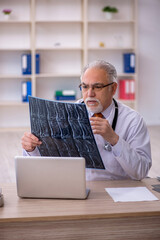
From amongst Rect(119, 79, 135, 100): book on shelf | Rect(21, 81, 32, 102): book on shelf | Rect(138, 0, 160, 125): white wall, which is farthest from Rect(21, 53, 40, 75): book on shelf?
Rect(138, 0, 160, 125): white wall

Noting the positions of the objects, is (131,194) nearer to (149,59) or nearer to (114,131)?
(114,131)

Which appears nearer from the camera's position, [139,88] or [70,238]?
[70,238]

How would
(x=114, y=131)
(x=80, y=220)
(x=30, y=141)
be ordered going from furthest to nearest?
(x=114, y=131), (x=30, y=141), (x=80, y=220)

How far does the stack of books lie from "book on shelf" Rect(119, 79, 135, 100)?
829 millimetres

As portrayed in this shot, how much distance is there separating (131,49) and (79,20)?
1.02m

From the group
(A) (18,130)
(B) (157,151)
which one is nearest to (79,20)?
(A) (18,130)

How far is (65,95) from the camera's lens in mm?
6602

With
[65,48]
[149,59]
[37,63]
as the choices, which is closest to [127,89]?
[149,59]

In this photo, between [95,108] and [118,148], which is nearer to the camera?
[118,148]

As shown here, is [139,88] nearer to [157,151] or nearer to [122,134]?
[157,151]

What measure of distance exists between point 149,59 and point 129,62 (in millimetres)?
622

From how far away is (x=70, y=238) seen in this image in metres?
1.49

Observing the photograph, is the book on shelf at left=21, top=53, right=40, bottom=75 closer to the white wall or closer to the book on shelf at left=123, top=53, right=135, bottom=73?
the book on shelf at left=123, top=53, right=135, bottom=73

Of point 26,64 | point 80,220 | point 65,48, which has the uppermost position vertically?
point 65,48
